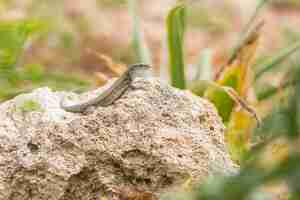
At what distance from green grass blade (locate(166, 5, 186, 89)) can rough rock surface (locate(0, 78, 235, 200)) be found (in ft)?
4.22

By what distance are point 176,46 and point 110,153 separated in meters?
1.55

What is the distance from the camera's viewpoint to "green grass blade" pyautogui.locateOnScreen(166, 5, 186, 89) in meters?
4.06

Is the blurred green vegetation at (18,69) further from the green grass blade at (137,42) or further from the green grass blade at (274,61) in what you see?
the green grass blade at (274,61)

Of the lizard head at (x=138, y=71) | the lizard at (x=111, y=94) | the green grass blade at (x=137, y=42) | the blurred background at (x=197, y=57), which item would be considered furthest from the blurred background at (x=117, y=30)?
the lizard at (x=111, y=94)

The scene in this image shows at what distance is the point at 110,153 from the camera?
8.75ft

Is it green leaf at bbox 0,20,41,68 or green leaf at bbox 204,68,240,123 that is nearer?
green leaf at bbox 204,68,240,123

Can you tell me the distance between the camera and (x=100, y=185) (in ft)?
8.82

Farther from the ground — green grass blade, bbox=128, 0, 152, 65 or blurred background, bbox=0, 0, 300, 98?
blurred background, bbox=0, 0, 300, 98

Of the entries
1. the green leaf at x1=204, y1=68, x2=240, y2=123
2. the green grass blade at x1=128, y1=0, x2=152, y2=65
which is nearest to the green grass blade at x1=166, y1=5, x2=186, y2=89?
the green leaf at x1=204, y1=68, x2=240, y2=123

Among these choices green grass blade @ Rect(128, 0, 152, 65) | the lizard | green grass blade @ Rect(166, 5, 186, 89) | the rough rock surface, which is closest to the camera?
the rough rock surface

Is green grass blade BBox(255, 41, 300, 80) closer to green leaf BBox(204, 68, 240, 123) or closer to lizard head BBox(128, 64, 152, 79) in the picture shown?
green leaf BBox(204, 68, 240, 123)

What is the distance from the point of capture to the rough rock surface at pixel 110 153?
2.65m

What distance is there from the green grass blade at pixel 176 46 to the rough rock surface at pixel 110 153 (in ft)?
4.22

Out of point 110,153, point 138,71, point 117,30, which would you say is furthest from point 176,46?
point 117,30
